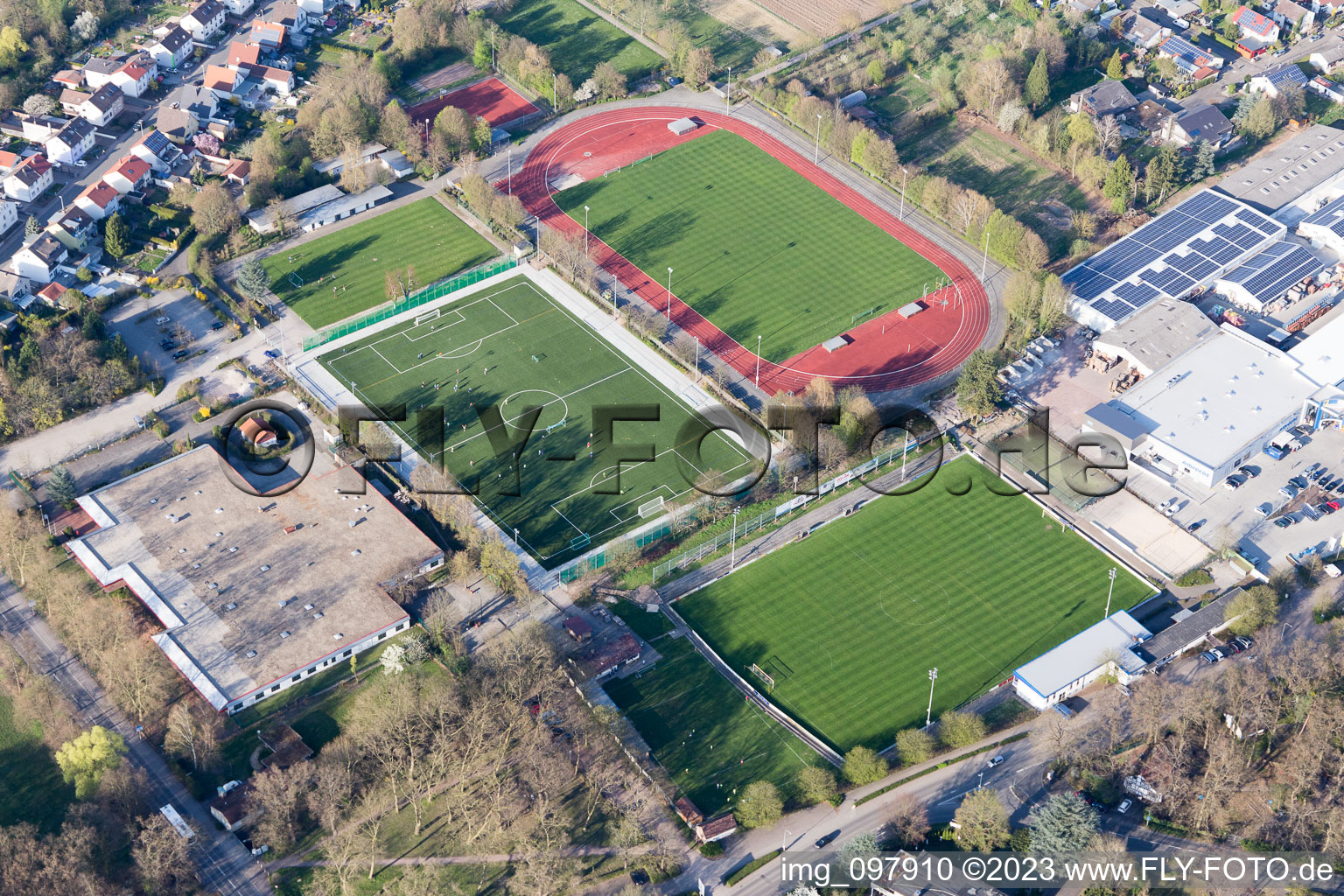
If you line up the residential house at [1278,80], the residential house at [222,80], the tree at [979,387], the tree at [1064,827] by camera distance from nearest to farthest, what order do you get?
the tree at [1064,827] → the tree at [979,387] → the residential house at [1278,80] → the residential house at [222,80]

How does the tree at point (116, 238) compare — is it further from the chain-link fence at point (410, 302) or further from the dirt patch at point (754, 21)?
the dirt patch at point (754, 21)

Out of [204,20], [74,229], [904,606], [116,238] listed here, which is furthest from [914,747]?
[204,20]

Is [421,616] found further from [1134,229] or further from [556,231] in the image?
[1134,229]

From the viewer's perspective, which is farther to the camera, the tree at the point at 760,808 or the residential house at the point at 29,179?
the residential house at the point at 29,179

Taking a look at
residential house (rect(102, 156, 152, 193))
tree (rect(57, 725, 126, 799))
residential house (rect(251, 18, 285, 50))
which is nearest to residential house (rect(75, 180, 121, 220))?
residential house (rect(102, 156, 152, 193))

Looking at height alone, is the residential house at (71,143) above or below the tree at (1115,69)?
above

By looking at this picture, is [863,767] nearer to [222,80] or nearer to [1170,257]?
[1170,257]

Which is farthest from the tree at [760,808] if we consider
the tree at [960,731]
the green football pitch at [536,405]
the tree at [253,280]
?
the tree at [253,280]
